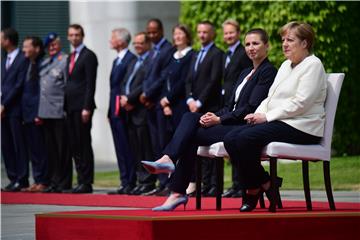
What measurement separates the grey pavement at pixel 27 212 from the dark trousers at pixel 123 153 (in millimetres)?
1923

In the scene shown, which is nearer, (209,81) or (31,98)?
(209,81)

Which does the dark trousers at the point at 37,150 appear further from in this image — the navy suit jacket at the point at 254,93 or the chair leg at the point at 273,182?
the chair leg at the point at 273,182

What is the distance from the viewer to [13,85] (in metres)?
16.6

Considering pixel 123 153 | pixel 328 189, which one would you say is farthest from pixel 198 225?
pixel 123 153

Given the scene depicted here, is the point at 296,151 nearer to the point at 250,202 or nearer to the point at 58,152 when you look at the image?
the point at 250,202

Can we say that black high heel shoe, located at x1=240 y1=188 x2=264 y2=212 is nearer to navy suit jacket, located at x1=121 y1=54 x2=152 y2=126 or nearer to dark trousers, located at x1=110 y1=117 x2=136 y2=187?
navy suit jacket, located at x1=121 y1=54 x2=152 y2=126

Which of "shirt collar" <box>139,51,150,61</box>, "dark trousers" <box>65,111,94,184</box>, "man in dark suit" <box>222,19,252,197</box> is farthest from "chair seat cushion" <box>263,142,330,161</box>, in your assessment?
"dark trousers" <box>65,111,94,184</box>

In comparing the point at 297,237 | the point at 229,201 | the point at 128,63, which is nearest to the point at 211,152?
the point at 297,237

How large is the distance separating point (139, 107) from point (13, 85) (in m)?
2.24

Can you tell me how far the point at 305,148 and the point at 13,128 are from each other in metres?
7.87

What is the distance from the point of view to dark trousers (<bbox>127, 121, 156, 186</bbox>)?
1518 cm

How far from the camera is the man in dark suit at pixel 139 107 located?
15164mm

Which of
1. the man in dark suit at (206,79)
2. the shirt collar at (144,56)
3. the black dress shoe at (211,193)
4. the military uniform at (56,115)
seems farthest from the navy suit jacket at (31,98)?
the black dress shoe at (211,193)

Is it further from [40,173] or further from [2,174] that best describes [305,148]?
[2,174]
